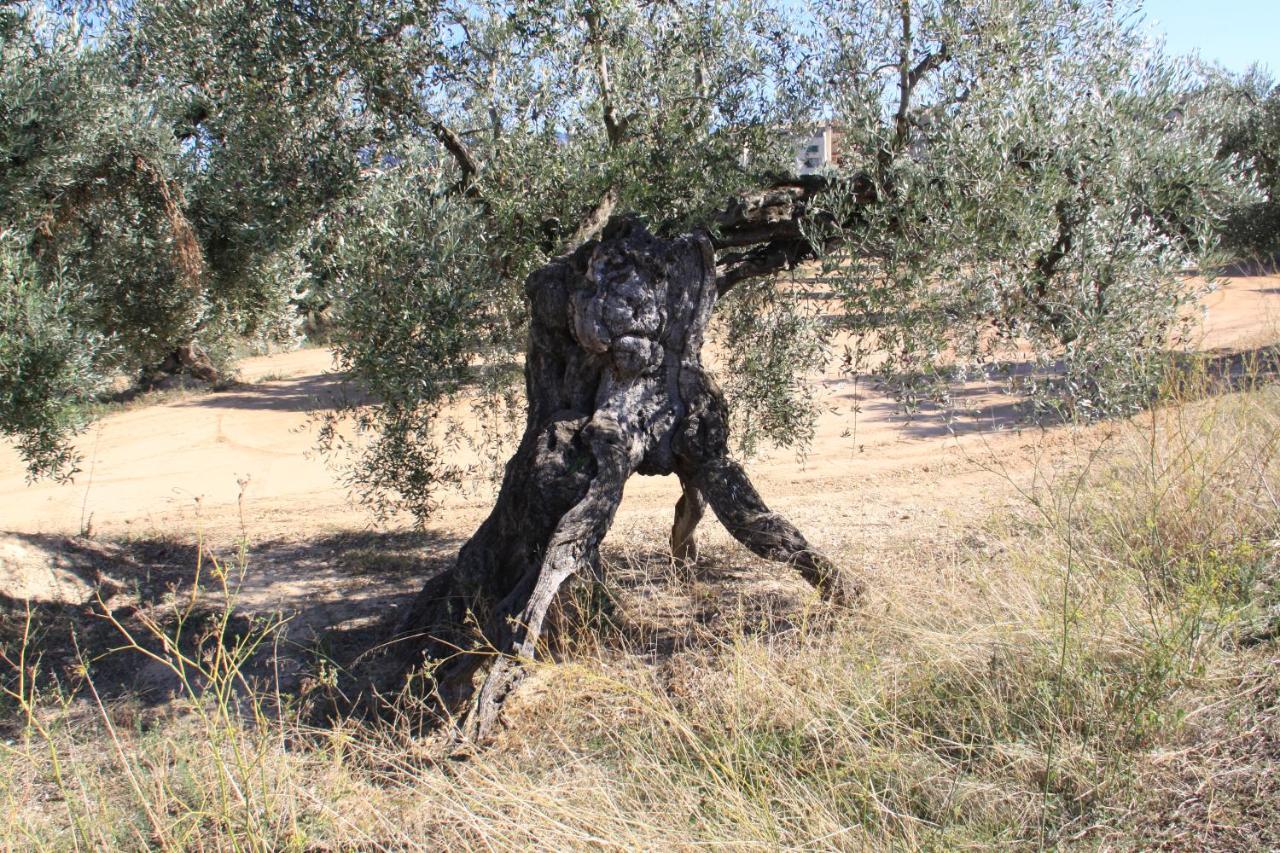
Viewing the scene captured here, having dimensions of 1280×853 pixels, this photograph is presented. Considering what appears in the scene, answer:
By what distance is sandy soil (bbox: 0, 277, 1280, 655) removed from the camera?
8.40 m

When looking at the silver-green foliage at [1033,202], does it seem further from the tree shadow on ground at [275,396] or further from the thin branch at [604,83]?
the tree shadow on ground at [275,396]

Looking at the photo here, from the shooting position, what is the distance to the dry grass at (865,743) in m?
3.43

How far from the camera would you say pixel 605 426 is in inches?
218

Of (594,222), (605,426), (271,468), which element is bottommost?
(271,468)

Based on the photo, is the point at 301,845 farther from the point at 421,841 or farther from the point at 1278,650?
the point at 1278,650

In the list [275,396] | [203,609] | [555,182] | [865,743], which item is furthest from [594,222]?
[275,396]

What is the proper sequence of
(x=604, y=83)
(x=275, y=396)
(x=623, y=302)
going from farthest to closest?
(x=275, y=396) < (x=604, y=83) < (x=623, y=302)

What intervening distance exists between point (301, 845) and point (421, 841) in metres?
0.44

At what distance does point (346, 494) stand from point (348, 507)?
0.90m

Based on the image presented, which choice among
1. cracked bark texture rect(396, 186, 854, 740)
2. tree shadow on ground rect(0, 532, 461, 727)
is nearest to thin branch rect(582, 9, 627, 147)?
cracked bark texture rect(396, 186, 854, 740)

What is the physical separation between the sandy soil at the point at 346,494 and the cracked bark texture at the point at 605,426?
140 centimetres

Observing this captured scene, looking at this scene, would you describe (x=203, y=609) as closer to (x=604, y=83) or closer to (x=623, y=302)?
(x=623, y=302)

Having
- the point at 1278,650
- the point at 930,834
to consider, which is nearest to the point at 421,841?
the point at 930,834

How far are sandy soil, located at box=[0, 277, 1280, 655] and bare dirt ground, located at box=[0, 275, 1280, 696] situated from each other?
0.10ft
